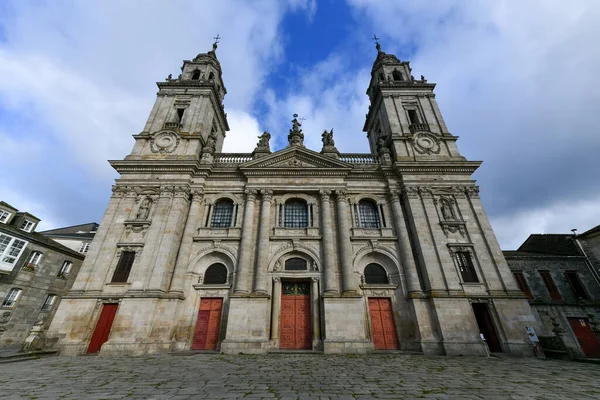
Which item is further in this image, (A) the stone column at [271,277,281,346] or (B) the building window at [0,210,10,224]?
(B) the building window at [0,210,10,224]

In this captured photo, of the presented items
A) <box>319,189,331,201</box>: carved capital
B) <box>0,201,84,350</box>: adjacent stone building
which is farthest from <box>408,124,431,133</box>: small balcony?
<box>0,201,84,350</box>: adjacent stone building

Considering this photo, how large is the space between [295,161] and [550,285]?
23.7 m

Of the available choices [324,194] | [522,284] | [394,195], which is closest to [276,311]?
[324,194]

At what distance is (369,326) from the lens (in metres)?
15.7

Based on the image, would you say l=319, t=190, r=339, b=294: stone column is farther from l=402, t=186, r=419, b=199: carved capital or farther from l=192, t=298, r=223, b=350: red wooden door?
l=192, t=298, r=223, b=350: red wooden door

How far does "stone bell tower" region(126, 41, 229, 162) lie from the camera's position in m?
21.5

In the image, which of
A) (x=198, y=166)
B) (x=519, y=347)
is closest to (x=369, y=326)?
(x=519, y=347)

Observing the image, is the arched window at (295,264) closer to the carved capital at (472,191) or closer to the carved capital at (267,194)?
the carved capital at (267,194)

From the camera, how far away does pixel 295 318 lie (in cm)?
1617

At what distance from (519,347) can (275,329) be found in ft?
44.3

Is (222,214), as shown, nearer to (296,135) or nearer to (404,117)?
(296,135)

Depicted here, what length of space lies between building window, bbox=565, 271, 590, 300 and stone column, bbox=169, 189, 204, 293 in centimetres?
3042

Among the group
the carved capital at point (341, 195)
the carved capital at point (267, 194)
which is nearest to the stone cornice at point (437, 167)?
the carved capital at point (341, 195)

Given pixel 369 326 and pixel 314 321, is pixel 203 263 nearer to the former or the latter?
pixel 314 321
